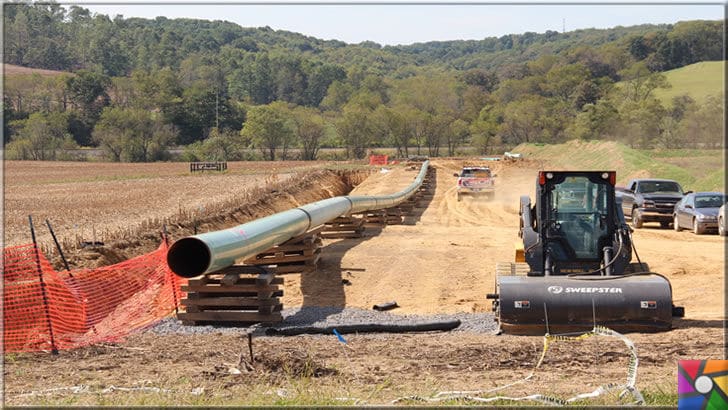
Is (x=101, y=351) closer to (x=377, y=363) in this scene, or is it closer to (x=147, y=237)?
(x=377, y=363)

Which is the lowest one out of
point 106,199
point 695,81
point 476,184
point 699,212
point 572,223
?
point 106,199

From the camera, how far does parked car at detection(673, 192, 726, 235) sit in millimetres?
26984

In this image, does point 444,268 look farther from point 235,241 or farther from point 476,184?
point 476,184

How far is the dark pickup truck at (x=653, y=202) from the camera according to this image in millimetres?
29984

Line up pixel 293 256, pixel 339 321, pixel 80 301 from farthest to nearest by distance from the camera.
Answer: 1. pixel 293 256
2. pixel 80 301
3. pixel 339 321

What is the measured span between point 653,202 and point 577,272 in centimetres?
1703

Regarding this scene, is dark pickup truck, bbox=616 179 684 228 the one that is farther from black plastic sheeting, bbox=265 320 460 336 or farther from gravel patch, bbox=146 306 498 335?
black plastic sheeting, bbox=265 320 460 336

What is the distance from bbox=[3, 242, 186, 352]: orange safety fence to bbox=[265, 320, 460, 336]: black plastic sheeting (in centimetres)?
264

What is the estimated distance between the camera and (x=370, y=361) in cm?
1080

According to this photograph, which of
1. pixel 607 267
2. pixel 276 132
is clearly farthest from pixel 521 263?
pixel 276 132

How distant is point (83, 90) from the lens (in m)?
133

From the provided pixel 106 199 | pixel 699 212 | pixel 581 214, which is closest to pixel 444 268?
pixel 581 214

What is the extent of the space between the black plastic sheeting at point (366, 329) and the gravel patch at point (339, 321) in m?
0.27

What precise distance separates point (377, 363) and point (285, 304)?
259 inches
